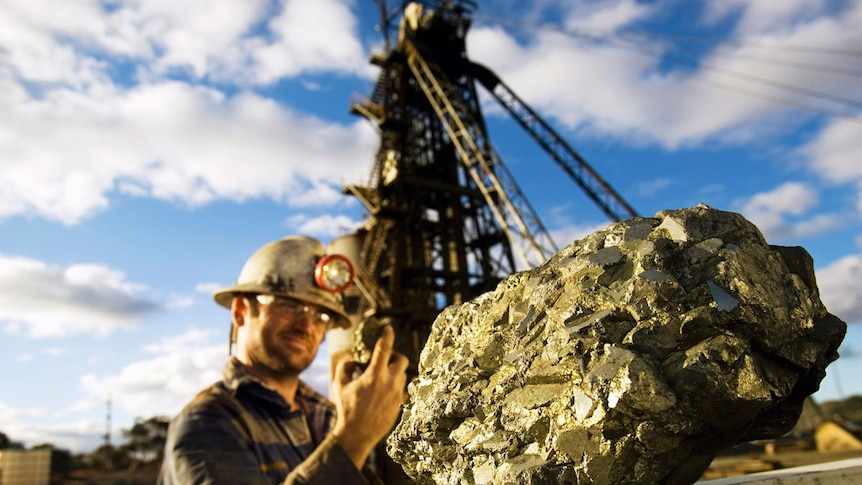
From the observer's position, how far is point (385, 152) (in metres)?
20.4

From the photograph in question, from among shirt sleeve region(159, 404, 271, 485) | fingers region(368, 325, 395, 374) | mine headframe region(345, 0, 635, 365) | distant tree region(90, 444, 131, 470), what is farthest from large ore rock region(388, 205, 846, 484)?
distant tree region(90, 444, 131, 470)

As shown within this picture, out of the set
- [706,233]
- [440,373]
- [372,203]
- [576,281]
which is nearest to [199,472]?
[440,373]

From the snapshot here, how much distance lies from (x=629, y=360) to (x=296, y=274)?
2738 millimetres

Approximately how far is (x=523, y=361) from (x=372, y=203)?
743 inches

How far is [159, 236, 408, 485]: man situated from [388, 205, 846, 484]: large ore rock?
1035mm

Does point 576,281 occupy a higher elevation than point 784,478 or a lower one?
higher

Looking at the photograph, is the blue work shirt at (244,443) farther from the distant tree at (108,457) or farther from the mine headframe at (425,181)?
the distant tree at (108,457)

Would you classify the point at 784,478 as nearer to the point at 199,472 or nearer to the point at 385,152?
the point at 199,472

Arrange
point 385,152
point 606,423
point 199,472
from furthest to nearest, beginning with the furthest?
point 385,152, point 199,472, point 606,423

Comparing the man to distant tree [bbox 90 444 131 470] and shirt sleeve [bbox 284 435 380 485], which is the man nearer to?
shirt sleeve [bbox 284 435 380 485]

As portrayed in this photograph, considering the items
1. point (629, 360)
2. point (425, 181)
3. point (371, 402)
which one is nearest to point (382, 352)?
point (371, 402)

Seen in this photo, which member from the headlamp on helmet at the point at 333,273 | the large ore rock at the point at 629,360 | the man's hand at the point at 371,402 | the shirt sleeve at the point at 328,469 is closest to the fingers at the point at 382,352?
the man's hand at the point at 371,402

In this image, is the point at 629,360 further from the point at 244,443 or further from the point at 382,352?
the point at 244,443

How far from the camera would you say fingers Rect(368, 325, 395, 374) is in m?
3.04
